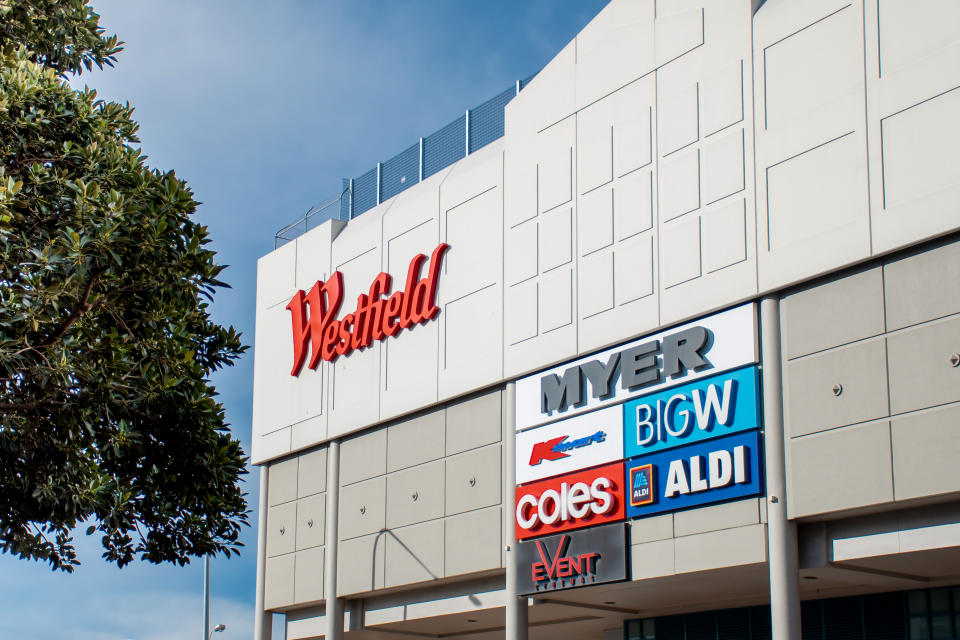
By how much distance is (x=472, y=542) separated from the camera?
29312mm

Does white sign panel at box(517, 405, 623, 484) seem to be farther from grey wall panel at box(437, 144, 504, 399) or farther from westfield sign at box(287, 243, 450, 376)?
westfield sign at box(287, 243, 450, 376)

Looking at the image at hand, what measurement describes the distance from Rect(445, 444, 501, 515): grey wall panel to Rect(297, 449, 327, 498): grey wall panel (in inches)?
234

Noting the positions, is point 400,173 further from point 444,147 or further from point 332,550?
point 332,550

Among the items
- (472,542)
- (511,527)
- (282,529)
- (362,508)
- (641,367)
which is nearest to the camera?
(641,367)

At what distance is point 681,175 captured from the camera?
83.7ft

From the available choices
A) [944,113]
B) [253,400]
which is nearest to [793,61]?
[944,113]

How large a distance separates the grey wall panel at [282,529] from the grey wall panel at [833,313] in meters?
18.0

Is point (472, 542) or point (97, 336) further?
point (472, 542)

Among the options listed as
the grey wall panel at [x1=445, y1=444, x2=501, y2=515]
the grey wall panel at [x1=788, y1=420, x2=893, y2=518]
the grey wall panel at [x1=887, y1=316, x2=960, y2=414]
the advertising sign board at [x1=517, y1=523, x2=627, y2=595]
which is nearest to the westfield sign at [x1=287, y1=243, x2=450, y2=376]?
the grey wall panel at [x1=445, y1=444, x2=501, y2=515]

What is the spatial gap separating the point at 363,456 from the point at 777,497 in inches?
562

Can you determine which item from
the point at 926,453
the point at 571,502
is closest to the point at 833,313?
the point at 926,453

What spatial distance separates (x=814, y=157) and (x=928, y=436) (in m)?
5.78

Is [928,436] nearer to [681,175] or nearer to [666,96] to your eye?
[681,175]

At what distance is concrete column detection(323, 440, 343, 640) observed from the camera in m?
33.0
